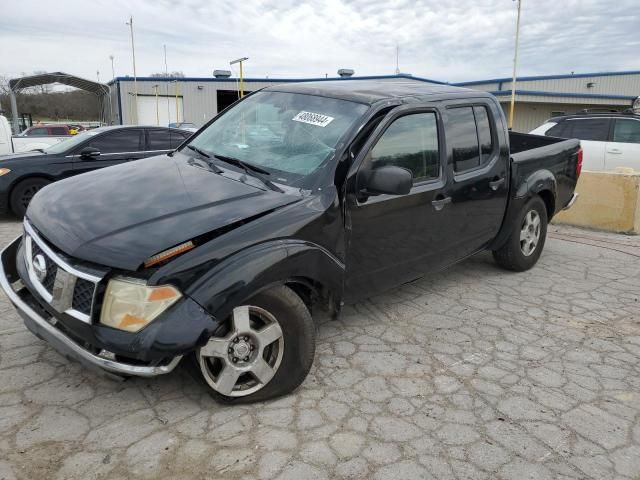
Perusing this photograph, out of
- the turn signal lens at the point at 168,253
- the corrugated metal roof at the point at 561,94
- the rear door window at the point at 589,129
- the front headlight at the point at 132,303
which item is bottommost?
the front headlight at the point at 132,303

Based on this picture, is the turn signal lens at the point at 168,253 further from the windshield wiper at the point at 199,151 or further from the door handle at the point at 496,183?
the door handle at the point at 496,183

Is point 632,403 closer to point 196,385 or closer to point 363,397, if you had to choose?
point 363,397

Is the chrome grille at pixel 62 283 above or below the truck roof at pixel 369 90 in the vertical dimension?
below

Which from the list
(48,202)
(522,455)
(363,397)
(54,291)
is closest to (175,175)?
(48,202)

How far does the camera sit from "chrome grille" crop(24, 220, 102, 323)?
8.21 feet

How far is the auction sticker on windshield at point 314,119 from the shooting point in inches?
139

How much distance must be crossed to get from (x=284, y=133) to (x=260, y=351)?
1578 mm

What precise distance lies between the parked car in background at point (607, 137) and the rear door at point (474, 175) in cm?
641

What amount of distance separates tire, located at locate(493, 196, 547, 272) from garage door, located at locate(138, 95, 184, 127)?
36.9m

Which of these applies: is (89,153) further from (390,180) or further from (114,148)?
(390,180)

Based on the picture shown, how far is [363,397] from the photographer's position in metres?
3.07

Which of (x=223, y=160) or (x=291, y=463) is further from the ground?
(x=223, y=160)

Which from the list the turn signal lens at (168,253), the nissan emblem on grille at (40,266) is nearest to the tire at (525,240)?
the turn signal lens at (168,253)

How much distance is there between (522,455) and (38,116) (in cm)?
5752
